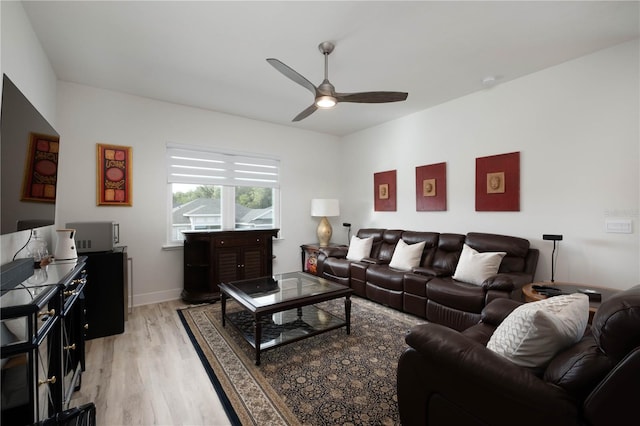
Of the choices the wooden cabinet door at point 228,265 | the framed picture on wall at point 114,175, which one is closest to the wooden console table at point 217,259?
the wooden cabinet door at point 228,265

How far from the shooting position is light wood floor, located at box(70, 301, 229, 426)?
1.74 metres

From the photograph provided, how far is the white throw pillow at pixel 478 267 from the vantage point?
293cm

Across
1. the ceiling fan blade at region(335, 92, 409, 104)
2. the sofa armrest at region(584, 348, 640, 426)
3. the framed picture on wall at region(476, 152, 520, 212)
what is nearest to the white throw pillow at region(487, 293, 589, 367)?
the sofa armrest at region(584, 348, 640, 426)

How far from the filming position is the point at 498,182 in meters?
3.41

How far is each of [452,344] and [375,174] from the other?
3981 mm

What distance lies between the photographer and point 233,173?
453 centimetres

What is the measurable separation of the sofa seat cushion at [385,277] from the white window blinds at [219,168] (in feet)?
7.57

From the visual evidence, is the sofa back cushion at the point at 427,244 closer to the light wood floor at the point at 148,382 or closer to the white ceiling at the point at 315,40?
the white ceiling at the point at 315,40

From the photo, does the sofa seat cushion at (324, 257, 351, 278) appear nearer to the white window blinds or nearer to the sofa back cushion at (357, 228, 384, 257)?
the sofa back cushion at (357, 228, 384, 257)

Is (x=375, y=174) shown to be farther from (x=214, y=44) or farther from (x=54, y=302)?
(x=54, y=302)

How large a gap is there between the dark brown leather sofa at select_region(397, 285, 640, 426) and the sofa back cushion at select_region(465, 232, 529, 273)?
5.62 ft

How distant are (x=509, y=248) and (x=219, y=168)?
13.2ft

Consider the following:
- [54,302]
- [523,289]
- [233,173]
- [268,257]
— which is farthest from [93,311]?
[523,289]

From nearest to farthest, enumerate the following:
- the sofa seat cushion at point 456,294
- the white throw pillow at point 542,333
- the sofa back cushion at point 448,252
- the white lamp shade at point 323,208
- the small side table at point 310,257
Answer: the white throw pillow at point 542,333
the sofa seat cushion at point 456,294
the sofa back cushion at point 448,252
the small side table at point 310,257
the white lamp shade at point 323,208
